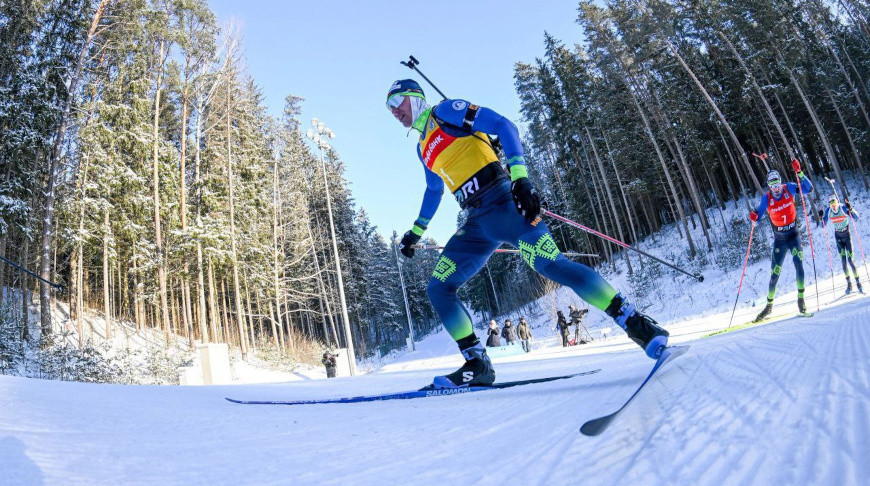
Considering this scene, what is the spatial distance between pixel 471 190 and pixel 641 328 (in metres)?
1.15

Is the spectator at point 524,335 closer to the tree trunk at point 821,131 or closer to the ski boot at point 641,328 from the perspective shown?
the ski boot at point 641,328

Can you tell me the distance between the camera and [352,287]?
3247 centimetres

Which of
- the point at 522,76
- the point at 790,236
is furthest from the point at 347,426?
the point at 522,76

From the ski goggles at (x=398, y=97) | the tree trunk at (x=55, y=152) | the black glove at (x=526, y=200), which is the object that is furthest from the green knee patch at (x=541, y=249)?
the tree trunk at (x=55, y=152)

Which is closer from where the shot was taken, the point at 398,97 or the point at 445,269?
the point at 445,269

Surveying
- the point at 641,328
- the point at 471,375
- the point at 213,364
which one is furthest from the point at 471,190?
the point at 213,364

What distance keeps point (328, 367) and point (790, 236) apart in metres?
13.0

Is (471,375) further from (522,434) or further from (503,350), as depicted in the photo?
(503,350)

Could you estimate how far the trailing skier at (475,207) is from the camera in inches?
82.4

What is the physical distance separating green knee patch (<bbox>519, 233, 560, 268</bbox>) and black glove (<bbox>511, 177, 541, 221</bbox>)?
5.0 inches

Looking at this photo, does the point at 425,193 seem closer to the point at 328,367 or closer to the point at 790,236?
the point at 790,236

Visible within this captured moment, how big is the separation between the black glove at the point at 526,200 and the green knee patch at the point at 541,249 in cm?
13

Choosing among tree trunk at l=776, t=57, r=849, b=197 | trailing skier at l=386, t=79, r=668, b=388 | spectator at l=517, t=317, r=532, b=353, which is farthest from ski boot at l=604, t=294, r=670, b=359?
tree trunk at l=776, t=57, r=849, b=197

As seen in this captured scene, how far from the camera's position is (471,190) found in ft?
7.93
